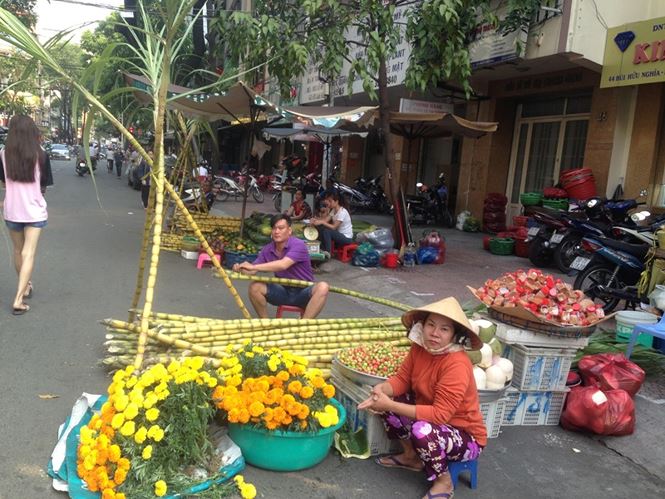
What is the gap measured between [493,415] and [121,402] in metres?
2.17

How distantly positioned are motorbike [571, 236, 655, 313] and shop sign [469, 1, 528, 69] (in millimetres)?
4471

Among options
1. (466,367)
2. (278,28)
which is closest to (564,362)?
(466,367)

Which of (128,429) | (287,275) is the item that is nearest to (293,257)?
(287,275)

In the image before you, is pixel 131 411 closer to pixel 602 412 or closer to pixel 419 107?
pixel 602 412

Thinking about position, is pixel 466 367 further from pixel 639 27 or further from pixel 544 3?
pixel 544 3

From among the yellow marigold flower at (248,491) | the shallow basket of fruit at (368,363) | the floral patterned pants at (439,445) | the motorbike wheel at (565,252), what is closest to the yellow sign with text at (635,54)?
the motorbike wheel at (565,252)

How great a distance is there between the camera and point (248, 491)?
8.78 feet

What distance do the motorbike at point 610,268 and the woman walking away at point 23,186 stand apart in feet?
18.9

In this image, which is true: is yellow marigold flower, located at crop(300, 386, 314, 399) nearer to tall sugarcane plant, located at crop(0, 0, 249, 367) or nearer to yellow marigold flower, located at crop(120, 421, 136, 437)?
yellow marigold flower, located at crop(120, 421, 136, 437)

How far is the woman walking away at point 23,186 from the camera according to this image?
521 cm

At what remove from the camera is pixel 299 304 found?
503 centimetres

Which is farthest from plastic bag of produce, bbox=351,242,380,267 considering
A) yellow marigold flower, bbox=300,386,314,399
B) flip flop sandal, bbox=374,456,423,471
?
yellow marigold flower, bbox=300,386,314,399

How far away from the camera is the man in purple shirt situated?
4.85 meters

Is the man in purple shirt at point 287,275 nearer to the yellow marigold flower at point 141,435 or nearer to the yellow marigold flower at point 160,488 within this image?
the yellow marigold flower at point 141,435
